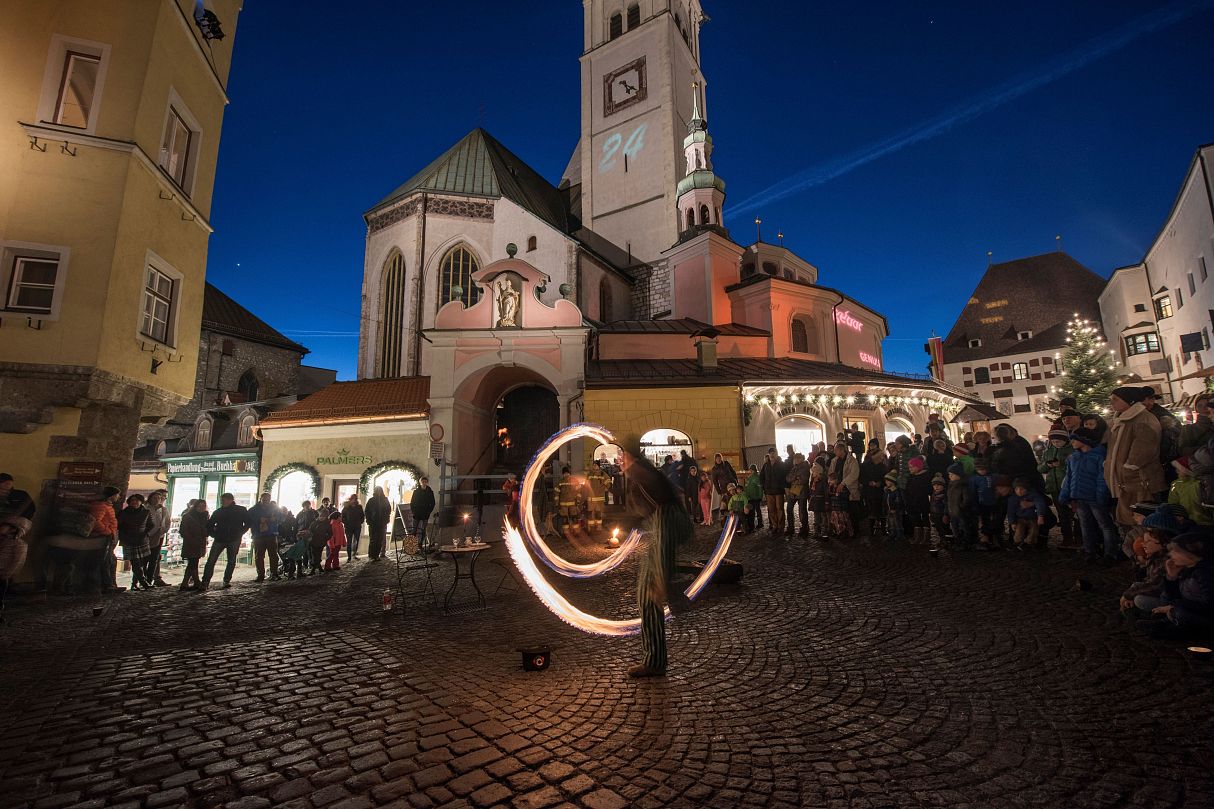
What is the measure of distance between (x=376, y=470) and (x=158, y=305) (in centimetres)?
870

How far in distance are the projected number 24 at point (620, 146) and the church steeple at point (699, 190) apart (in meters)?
5.21

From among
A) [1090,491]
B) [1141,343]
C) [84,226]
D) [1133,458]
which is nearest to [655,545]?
[1133,458]

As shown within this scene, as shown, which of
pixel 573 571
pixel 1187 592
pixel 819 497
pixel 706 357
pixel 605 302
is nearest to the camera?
pixel 1187 592

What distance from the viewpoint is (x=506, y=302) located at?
19281 millimetres

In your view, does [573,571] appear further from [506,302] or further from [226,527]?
[506,302]

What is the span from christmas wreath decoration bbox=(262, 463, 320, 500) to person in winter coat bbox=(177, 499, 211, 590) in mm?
8737

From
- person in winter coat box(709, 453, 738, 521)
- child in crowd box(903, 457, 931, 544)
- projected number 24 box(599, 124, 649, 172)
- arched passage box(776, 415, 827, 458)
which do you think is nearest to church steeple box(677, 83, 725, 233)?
projected number 24 box(599, 124, 649, 172)

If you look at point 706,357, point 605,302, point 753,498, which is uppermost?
point 605,302

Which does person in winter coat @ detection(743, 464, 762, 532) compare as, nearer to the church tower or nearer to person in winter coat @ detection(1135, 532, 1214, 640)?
person in winter coat @ detection(1135, 532, 1214, 640)

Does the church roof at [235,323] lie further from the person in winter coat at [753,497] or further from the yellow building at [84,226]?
the person in winter coat at [753,497]

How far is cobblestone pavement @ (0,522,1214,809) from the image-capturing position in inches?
119

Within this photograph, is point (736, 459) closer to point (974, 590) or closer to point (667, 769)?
point (974, 590)

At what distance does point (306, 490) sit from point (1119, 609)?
21990 millimetres

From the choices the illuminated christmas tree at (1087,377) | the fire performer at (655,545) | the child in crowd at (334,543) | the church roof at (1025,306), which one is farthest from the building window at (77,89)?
the church roof at (1025,306)
